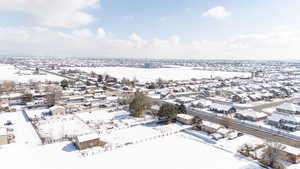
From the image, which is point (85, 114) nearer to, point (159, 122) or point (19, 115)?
point (19, 115)

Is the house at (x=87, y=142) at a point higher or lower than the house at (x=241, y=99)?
lower

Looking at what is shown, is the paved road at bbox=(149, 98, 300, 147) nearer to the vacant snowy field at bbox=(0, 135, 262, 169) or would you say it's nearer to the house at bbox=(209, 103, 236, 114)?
the house at bbox=(209, 103, 236, 114)

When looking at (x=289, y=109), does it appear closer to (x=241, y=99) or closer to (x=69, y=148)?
(x=241, y=99)

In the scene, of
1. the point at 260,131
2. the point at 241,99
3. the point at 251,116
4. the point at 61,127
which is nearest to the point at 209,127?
the point at 260,131

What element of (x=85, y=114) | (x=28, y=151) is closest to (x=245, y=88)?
(x=85, y=114)

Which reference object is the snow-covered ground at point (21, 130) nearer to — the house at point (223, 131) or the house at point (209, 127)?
the house at point (209, 127)

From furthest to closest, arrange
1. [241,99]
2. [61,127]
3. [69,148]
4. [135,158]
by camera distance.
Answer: [241,99], [61,127], [69,148], [135,158]

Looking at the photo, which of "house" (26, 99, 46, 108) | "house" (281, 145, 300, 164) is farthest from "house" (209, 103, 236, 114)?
"house" (26, 99, 46, 108)

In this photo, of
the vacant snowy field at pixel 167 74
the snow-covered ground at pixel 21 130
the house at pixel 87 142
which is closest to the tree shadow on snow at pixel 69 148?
the house at pixel 87 142
